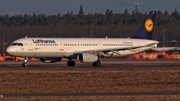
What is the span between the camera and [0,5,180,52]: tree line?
142 metres

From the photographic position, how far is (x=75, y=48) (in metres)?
65.4

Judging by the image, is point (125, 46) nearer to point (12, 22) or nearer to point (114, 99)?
point (114, 99)

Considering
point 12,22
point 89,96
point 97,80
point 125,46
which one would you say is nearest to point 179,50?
point 125,46

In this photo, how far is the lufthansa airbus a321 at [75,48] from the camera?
6306cm

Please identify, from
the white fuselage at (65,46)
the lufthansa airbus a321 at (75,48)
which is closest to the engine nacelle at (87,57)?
the lufthansa airbus a321 at (75,48)

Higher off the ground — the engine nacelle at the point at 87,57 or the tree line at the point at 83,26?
the tree line at the point at 83,26

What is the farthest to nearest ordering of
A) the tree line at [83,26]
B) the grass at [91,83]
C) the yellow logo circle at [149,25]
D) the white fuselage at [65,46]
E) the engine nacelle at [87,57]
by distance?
the tree line at [83,26]
the yellow logo circle at [149,25]
the engine nacelle at [87,57]
the white fuselage at [65,46]
the grass at [91,83]

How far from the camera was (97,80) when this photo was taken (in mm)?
42688

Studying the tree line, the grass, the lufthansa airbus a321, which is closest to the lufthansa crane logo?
the lufthansa airbus a321

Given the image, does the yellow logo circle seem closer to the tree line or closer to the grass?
the grass

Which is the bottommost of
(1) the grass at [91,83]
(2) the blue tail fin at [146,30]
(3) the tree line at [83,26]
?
(1) the grass at [91,83]

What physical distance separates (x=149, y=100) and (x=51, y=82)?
495 inches

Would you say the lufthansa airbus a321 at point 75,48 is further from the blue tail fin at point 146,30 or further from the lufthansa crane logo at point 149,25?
the lufthansa crane logo at point 149,25

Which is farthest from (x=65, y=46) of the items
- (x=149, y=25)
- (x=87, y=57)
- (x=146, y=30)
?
(x=149, y=25)
